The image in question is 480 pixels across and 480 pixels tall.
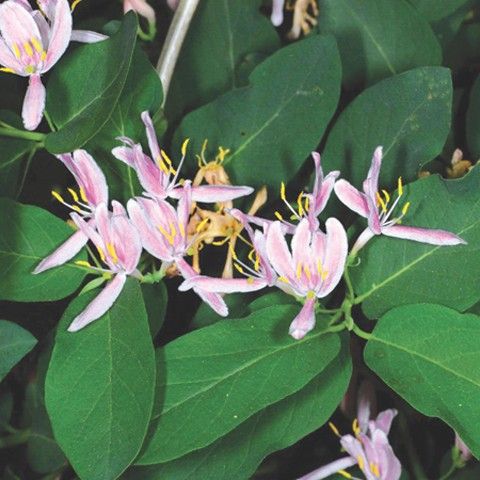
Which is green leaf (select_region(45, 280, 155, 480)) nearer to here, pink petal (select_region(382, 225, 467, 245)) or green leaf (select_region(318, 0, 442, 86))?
pink petal (select_region(382, 225, 467, 245))

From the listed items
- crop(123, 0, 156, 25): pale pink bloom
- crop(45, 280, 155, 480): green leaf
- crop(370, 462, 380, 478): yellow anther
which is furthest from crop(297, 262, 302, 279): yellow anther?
crop(123, 0, 156, 25): pale pink bloom

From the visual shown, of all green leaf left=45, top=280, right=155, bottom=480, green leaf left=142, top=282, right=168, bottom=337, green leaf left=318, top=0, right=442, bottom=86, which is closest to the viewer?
green leaf left=45, top=280, right=155, bottom=480

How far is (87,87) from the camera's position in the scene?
0.75m

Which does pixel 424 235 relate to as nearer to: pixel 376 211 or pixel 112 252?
pixel 376 211

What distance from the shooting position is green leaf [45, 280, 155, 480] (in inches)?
25.1

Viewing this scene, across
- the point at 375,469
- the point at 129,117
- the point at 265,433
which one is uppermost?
the point at 129,117

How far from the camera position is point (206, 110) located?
0.83m

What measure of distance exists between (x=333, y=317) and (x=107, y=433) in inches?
8.0

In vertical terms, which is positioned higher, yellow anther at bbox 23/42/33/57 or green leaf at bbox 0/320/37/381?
yellow anther at bbox 23/42/33/57

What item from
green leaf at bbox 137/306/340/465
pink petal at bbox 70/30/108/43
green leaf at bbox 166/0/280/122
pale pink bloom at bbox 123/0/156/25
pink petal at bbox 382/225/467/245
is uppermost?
pink petal at bbox 70/30/108/43

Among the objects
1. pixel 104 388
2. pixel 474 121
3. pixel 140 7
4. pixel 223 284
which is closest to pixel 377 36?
pixel 474 121

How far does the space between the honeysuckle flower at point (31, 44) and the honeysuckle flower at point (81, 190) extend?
4 cm

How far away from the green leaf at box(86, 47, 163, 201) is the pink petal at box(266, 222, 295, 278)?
16 cm

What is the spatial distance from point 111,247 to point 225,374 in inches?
5.1
